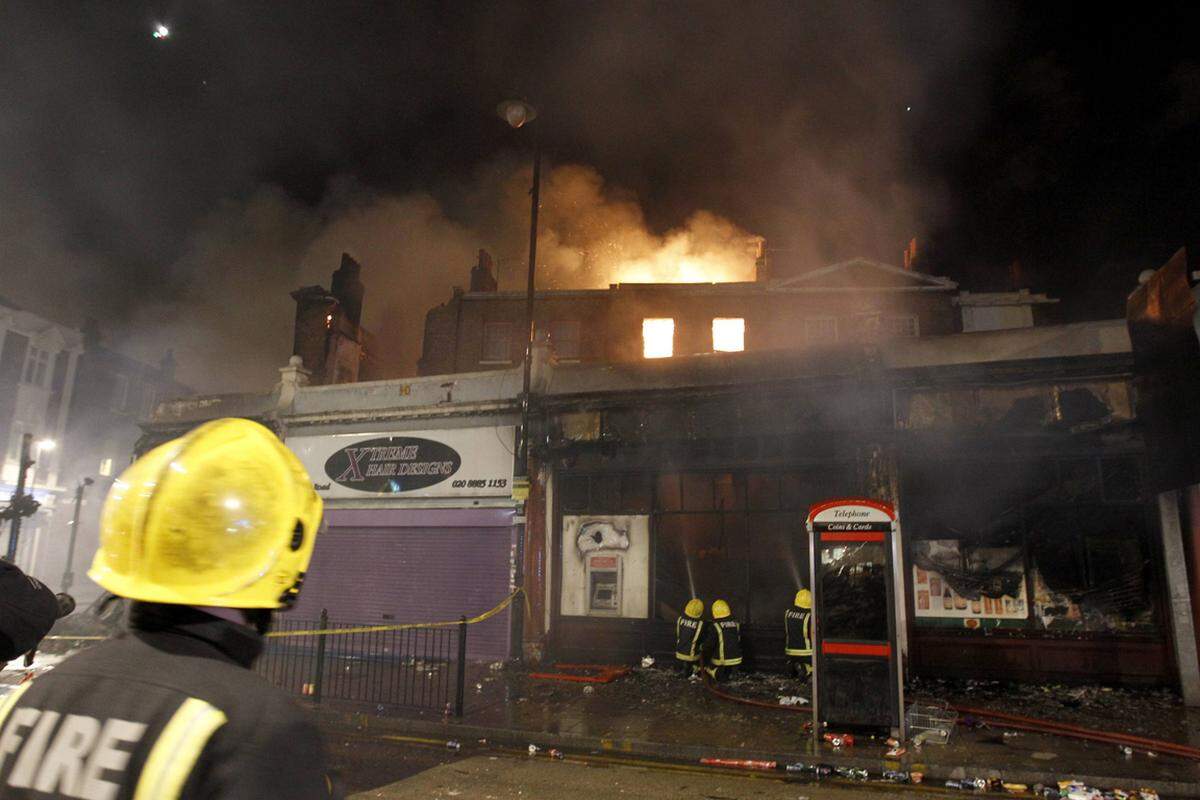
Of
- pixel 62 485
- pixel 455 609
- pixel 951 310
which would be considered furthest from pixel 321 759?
pixel 62 485

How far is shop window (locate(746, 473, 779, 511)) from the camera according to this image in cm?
1292

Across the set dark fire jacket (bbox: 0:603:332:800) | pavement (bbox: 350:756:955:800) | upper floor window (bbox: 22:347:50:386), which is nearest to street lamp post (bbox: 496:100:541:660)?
pavement (bbox: 350:756:955:800)

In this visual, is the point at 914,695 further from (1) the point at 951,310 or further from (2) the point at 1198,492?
(1) the point at 951,310

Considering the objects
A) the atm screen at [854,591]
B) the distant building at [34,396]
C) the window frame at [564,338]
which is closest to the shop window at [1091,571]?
the atm screen at [854,591]

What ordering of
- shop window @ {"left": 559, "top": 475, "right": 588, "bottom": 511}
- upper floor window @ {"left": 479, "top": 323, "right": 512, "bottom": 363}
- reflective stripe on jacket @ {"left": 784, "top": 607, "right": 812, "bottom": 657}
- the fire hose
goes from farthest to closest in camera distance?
1. upper floor window @ {"left": 479, "top": 323, "right": 512, "bottom": 363}
2. shop window @ {"left": 559, "top": 475, "right": 588, "bottom": 511}
3. reflective stripe on jacket @ {"left": 784, "top": 607, "right": 812, "bottom": 657}
4. the fire hose

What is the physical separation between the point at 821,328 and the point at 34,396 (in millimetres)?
37216

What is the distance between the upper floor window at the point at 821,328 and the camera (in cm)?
2367

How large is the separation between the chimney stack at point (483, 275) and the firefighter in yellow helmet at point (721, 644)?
19.0 m

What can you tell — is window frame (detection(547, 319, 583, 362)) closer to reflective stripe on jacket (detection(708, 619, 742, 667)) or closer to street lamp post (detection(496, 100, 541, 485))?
street lamp post (detection(496, 100, 541, 485))

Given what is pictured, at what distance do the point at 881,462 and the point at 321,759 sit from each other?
12146 mm

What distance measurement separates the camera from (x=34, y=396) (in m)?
35.3

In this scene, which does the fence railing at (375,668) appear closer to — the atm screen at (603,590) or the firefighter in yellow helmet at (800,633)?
the atm screen at (603,590)

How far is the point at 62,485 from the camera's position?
120 feet

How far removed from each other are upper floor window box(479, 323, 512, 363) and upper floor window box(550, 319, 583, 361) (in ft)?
5.94
